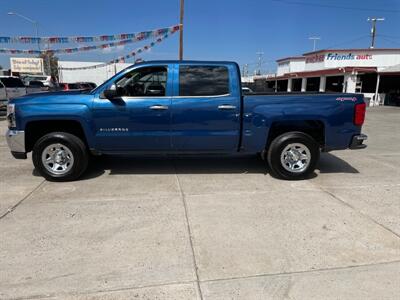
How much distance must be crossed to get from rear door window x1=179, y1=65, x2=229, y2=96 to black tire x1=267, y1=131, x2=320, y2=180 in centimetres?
123

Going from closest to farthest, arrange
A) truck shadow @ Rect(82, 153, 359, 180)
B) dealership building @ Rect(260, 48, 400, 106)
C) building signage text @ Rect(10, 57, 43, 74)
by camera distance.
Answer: truck shadow @ Rect(82, 153, 359, 180) → dealership building @ Rect(260, 48, 400, 106) → building signage text @ Rect(10, 57, 43, 74)

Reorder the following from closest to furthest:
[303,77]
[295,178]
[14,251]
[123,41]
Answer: [14,251]
[295,178]
[123,41]
[303,77]

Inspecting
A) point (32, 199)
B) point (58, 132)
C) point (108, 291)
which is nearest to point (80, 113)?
point (58, 132)

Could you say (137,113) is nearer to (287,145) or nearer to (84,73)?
(287,145)

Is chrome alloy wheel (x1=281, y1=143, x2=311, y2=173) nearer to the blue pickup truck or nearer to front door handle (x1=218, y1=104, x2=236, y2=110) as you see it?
the blue pickup truck

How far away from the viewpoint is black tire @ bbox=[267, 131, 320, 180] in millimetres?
5918

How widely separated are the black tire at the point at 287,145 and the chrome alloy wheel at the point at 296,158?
24mm

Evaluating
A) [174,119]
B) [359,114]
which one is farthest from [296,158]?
[174,119]

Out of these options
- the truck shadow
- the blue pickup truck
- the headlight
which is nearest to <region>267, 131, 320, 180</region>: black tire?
the blue pickup truck

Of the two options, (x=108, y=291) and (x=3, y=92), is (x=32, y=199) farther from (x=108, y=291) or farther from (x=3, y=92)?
(x=3, y=92)

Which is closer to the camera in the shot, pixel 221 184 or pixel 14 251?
pixel 14 251

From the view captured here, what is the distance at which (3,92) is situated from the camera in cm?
1608

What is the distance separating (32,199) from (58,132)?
4.22 feet

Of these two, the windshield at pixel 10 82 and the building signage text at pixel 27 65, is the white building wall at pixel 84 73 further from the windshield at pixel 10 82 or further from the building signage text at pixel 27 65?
the windshield at pixel 10 82
